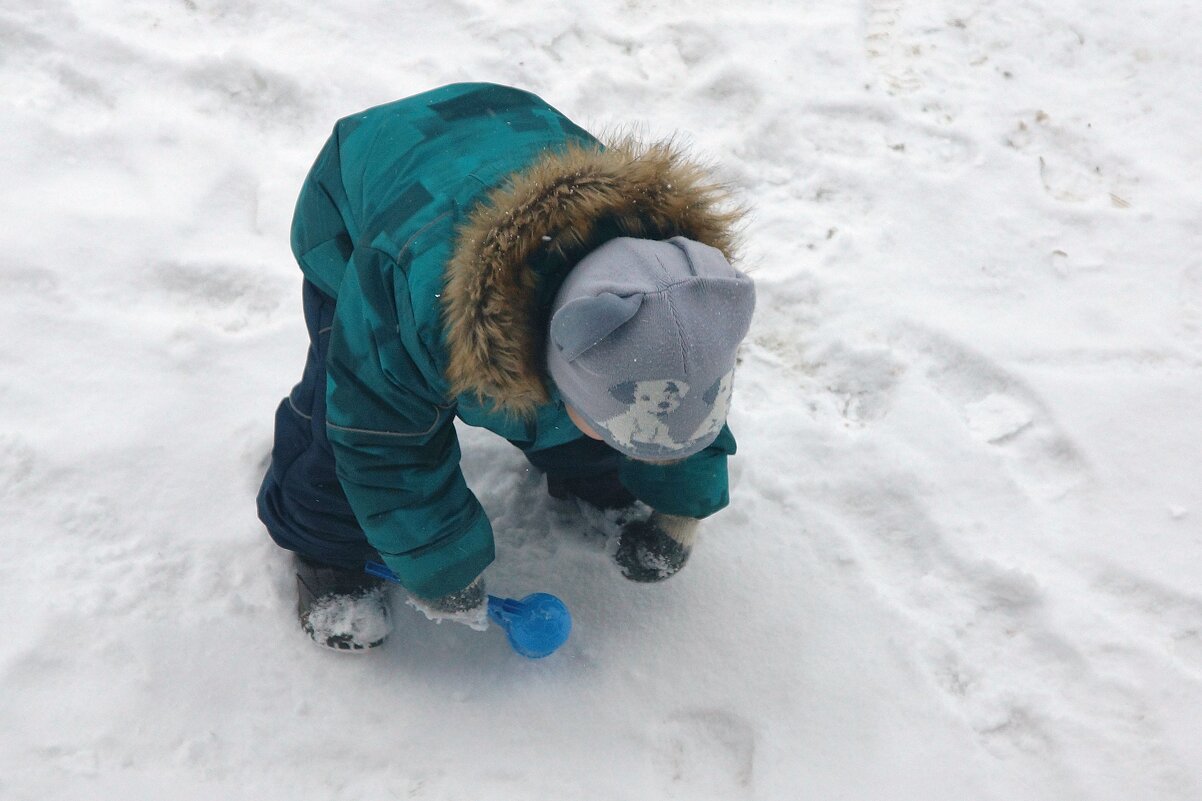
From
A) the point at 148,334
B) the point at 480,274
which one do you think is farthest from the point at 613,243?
the point at 148,334

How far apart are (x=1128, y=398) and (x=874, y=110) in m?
0.78

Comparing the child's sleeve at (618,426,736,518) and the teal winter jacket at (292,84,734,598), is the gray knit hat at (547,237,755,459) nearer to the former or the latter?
the teal winter jacket at (292,84,734,598)

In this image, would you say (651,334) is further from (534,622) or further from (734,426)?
(734,426)

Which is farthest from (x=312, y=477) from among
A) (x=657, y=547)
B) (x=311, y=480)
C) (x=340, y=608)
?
(x=657, y=547)

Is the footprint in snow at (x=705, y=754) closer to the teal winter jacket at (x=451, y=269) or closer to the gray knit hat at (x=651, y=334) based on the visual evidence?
the teal winter jacket at (x=451, y=269)

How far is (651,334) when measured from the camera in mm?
808

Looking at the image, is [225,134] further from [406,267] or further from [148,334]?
[406,267]

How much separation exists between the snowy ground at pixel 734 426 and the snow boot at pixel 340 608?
0.04 meters

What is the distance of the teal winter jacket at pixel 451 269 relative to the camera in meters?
0.86

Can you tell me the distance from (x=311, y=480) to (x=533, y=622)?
343 mm

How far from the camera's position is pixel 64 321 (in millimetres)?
1441

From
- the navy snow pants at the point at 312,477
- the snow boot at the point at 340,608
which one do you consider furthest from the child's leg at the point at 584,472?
the snow boot at the point at 340,608

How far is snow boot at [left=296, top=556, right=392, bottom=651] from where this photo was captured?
1213 millimetres

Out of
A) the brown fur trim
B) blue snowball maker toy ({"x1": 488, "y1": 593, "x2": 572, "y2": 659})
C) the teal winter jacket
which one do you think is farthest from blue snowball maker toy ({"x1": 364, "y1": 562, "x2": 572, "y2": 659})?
the brown fur trim
